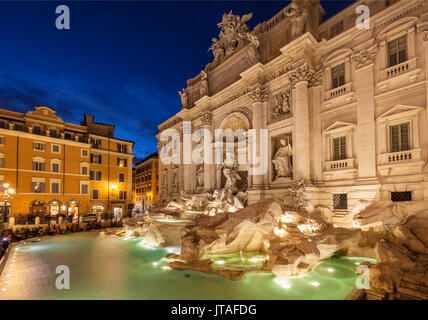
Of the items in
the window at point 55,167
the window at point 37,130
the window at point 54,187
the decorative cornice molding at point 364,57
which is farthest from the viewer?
the window at point 55,167

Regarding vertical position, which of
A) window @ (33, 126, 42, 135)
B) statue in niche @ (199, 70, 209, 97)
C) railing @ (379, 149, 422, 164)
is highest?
statue in niche @ (199, 70, 209, 97)

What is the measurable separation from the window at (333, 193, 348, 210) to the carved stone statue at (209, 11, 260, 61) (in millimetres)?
14155

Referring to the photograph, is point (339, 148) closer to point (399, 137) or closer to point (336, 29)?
point (399, 137)

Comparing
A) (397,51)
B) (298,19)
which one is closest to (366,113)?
(397,51)

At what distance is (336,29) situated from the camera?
14.4 meters

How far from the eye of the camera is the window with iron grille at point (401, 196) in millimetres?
10820

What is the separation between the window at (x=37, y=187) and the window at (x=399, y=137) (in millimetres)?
33482

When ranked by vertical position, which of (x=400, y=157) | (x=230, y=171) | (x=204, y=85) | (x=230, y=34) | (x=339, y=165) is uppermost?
(x=230, y=34)

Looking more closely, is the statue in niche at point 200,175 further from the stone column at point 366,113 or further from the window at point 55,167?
the window at point 55,167

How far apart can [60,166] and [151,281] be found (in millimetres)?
27256

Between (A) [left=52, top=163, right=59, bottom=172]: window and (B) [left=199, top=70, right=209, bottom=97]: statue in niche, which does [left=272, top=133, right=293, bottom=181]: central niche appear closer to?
(B) [left=199, top=70, right=209, bottom=97]: statue in niche

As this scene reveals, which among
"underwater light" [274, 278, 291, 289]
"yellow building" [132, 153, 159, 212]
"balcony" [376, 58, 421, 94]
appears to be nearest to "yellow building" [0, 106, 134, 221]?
"yellow building" [132, 153, 159, 212]

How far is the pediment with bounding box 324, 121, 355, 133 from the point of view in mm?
13031

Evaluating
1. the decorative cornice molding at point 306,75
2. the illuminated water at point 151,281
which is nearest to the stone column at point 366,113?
the decorative cornice molding at point 306,75
